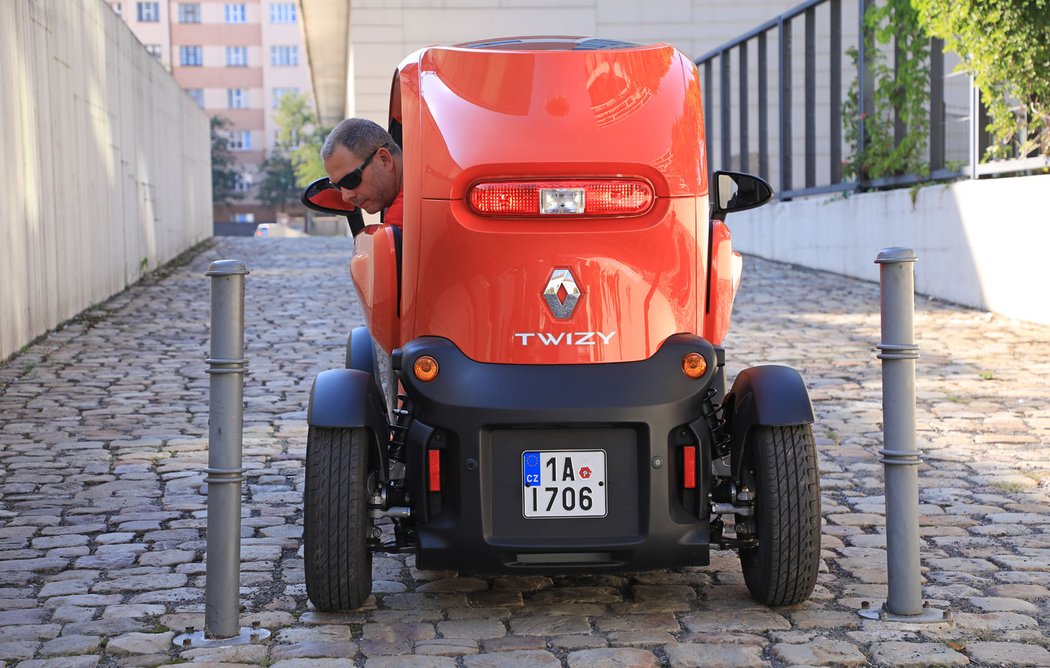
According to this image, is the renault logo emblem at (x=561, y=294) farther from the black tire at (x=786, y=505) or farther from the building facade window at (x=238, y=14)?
the building facade window at (x=238, y=14)

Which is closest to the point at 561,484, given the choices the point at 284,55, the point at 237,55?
the point at 284,55

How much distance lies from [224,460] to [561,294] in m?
1.03

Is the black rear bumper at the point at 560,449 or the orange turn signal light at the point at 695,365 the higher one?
the orange turn signal light at the point at 695,365

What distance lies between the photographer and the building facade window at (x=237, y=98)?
104812 mm

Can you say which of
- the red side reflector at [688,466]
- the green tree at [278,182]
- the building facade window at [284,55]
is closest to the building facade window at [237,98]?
the building facade window at [284,55]

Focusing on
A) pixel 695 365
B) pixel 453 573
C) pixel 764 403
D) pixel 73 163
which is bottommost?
pixel 453 573

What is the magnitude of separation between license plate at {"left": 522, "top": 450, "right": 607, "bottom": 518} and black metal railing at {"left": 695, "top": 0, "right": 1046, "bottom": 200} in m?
8.73

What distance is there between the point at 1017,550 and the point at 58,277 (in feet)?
29.5

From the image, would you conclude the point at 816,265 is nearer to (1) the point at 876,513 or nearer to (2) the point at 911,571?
(1) the point at 876,513

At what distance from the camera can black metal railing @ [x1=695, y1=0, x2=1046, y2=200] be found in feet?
42.8

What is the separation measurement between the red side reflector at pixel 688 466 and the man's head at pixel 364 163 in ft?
4.51

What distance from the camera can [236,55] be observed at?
10562 cm

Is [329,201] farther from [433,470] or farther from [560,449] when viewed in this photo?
[560,449]

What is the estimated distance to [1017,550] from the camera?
4770 millimetres
